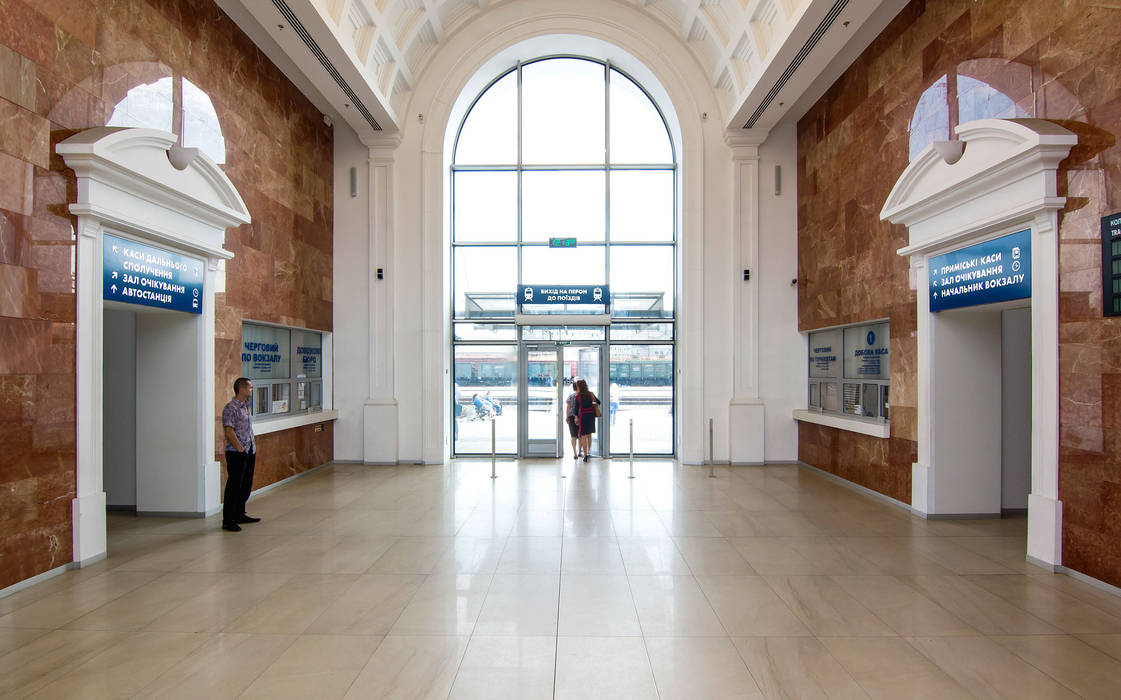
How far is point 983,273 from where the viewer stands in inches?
249

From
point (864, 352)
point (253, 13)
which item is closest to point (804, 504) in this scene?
point (864, 352)

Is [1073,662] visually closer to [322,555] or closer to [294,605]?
[294,605]

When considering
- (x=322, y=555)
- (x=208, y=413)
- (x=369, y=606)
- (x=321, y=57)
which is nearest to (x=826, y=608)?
(x=369, y=606)

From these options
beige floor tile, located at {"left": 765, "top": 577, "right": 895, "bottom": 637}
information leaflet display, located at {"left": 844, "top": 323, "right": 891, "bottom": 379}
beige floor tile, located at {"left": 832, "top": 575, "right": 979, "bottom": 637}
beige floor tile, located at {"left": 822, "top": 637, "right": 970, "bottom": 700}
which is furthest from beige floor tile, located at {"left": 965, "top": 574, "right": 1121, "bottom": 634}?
information leaflet display, located at {"left": 844, "top": 323, "right": 891, "bottom": 379}

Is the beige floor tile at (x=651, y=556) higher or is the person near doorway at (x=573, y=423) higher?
the person near doorway at (x=573, y=423)

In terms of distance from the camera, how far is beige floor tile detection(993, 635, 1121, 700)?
11.1 ft

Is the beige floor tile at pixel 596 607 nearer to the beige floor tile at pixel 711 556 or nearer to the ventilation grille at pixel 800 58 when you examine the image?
the beige floor tile at pixel 711 556

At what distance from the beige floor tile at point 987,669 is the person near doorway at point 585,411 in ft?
25.9

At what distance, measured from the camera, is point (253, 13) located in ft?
24.5

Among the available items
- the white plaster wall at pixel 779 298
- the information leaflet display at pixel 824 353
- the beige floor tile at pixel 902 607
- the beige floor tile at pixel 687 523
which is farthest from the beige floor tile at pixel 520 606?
the white plaster wall at pixel 779 298

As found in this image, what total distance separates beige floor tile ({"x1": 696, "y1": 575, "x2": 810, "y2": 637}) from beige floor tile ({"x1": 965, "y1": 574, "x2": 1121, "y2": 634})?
5.78 feet

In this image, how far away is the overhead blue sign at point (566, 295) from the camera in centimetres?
1227

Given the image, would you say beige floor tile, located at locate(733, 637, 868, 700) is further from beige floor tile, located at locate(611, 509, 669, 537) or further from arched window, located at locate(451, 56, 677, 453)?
arched window, located at locate(451, 56, 677, 453)

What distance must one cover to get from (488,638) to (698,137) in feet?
32.7
